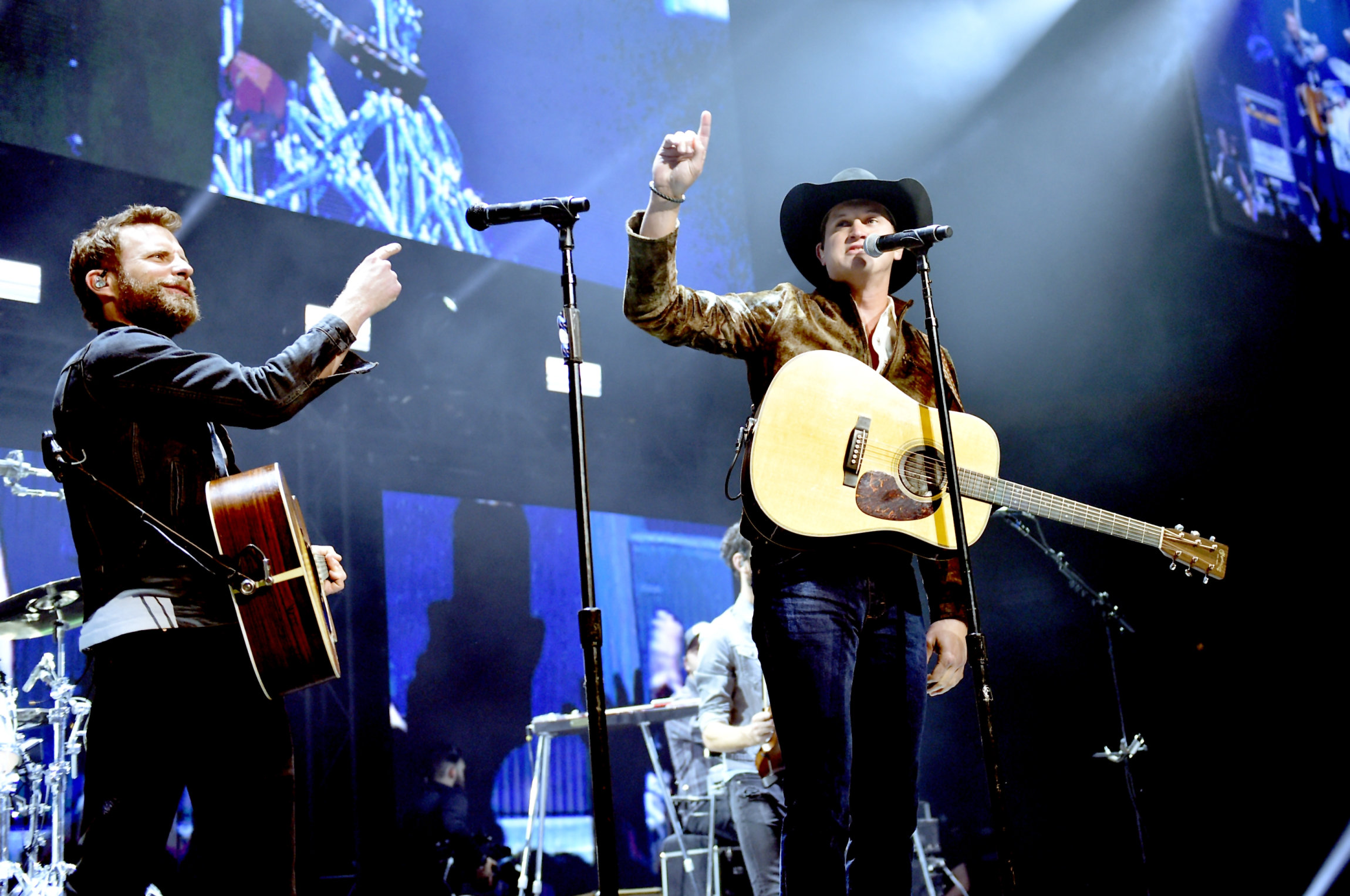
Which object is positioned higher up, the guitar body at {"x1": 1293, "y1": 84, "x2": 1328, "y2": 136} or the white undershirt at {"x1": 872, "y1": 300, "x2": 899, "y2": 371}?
the guitar body at {"x1": 1293, "y1": 84, "x2": 1328, "y2": 136}

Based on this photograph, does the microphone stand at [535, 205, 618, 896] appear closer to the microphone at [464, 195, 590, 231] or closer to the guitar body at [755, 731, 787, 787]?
the microphone at [464, 195, 590, 231]

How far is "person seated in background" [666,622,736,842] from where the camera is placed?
15.4 feet

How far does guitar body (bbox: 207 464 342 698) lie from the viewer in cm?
198

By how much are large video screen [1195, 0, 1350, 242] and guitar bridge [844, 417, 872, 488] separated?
4400 millimetres

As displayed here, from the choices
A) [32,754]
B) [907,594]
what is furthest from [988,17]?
[32,754]

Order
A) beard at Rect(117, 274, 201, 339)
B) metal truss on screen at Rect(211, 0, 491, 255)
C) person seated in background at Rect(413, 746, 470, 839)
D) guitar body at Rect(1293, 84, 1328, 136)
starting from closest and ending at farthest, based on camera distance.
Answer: beard at Rect(117, 274, 201, 339), metal truss on screen at Rect(211, 0, 491, 255), guitar body at Rect(1293, 84, 1328, 136), person seated in background at Rect(413, 746, 470, 839)

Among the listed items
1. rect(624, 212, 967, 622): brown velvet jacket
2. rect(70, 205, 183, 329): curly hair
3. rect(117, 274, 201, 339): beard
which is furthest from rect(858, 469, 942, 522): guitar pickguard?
rect(70, 205, 183, 329): curly hair

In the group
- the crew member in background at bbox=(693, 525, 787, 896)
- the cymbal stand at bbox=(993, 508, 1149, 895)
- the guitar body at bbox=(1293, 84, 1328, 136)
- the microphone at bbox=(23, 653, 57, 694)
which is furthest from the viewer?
the guitar body at bbox=(1293, 84, 1328, 136)

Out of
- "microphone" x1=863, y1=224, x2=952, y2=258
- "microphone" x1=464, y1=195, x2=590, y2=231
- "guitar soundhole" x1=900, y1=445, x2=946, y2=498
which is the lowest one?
"guitar soundhole" x1=900, y1=445, x2=946, y2=498

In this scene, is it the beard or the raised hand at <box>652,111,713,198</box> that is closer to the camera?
the raised hand at <box>652,111,713,198</box>

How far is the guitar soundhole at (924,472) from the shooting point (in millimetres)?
2305

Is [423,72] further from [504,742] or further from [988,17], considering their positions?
[504,742]

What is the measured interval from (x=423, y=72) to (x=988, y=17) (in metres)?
3.73

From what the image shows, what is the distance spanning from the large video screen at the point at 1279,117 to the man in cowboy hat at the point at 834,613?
4156 millimetres
